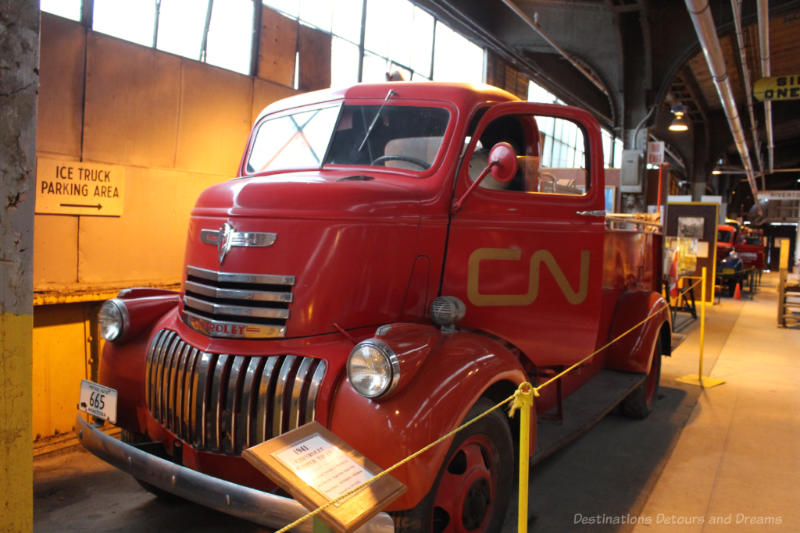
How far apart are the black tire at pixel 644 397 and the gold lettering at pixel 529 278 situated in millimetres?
1658

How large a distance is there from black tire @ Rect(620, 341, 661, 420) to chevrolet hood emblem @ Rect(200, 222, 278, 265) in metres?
3.44

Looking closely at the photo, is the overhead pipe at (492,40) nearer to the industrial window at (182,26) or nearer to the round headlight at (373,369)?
the industrial window at (182,26)

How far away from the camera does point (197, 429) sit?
8.63 feet

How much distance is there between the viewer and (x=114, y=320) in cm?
314

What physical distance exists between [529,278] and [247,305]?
1537mm

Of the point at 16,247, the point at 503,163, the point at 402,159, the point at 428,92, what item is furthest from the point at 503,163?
the point at 16,247

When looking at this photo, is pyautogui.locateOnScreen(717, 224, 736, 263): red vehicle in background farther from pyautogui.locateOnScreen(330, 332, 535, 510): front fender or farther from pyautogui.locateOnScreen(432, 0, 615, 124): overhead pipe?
pyautogui.locateOnScreen(330, 332, 535, 510): front fender

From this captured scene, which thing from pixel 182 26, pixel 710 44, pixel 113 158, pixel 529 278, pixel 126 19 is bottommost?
pixel 529 278

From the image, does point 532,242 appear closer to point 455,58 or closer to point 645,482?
point 645,482

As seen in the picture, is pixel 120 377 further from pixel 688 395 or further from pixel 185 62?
pixel 688 395

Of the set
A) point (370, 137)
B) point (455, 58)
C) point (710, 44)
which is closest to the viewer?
point (370, 137)

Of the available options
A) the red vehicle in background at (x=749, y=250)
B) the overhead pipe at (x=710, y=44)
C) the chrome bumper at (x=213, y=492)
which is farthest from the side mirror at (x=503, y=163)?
the red vehicle in background at (x=749, y=250)

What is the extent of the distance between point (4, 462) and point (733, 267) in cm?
1772

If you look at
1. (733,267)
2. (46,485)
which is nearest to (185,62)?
(46,485)
